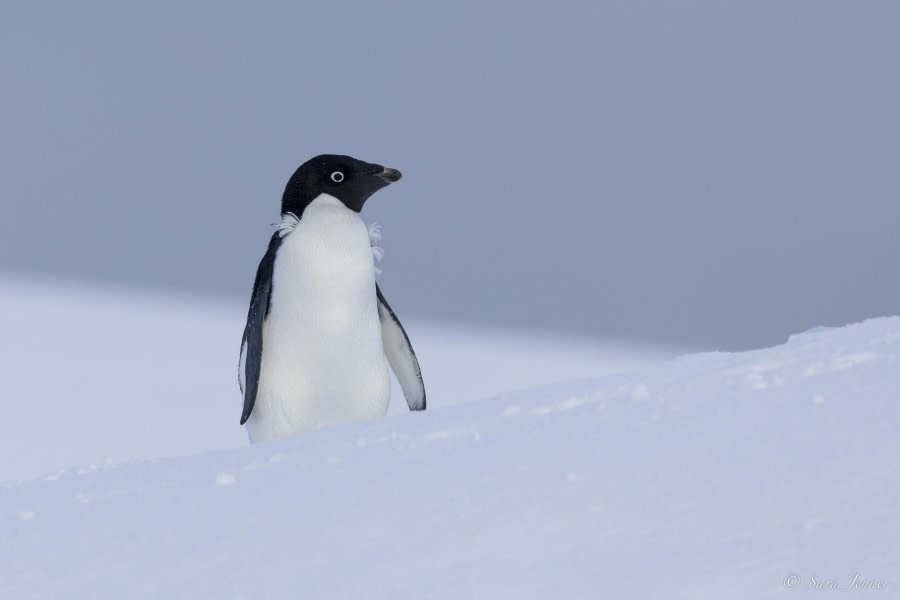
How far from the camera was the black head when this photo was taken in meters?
1.87

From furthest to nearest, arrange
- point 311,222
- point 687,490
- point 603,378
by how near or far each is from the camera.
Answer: point 311,222 < point 603,378 < point 687,490

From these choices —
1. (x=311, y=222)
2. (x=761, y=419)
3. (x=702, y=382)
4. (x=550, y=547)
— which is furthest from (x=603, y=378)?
(x=311, y=222)

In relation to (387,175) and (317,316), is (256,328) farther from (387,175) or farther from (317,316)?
(387,175)

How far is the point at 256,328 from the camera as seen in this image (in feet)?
6.04

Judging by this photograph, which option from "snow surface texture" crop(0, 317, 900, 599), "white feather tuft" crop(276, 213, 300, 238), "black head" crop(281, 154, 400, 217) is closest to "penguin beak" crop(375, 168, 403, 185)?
"black head" crop(281, 154, 400, 217)

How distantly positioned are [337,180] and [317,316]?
0.23 meters

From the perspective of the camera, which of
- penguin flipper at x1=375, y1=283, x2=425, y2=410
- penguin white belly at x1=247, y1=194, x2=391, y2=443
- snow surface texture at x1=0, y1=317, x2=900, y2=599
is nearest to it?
snow surface texture at x1=0, y1=317, x2=900, y2=599

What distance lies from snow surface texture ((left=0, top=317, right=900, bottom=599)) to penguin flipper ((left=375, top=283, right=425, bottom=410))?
679 mm

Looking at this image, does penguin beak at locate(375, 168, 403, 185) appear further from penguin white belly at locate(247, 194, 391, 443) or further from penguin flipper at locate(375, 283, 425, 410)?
penguin flipper at locate(375, 283, 425, 410)

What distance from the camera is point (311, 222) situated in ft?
6.01

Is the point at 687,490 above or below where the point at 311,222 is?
below

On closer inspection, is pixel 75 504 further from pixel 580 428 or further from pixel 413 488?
pixel 580 428

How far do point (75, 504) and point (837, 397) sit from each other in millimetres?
771

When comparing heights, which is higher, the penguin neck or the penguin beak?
the penguin beak
